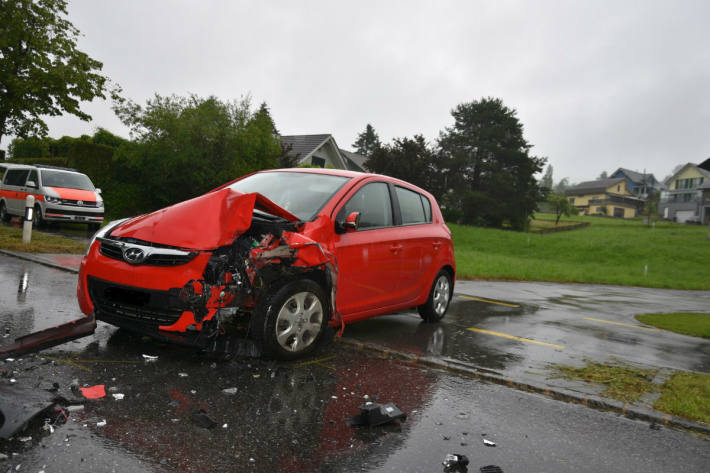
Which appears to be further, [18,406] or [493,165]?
[493,165]

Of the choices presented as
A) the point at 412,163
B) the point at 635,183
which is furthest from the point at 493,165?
the point at 635,183

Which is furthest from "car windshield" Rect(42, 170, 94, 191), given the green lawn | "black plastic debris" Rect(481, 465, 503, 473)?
"black plastic debris" Rect(481, 465, 503, 473)

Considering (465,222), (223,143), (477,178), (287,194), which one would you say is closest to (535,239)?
(465,222)

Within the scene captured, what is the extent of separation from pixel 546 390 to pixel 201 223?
3.24 m

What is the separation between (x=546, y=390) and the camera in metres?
4.70

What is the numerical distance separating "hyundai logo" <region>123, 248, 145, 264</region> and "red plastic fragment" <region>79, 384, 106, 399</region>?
1022 millimetres

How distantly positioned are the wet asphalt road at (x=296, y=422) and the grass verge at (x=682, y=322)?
16.6 feet

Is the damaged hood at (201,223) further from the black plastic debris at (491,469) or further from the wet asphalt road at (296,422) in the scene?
the black plastic debris at (491,469)

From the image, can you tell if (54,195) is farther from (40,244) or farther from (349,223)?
(349,223)

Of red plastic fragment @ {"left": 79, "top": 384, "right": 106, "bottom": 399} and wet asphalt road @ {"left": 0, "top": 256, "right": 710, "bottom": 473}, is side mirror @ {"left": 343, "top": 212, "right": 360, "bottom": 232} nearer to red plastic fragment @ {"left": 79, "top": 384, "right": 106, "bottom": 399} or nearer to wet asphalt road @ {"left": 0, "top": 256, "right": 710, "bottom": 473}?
wet asphalt road @ {"left": 0, "top": 256, "right": 710, "bottom": 473}

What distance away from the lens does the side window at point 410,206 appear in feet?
21.8

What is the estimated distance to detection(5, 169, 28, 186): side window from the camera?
17022 mm

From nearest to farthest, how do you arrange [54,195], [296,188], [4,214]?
[296,188] → [54,195] → [4,214]

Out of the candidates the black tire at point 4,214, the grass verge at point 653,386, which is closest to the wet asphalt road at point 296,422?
the grass verge at point 653,386
